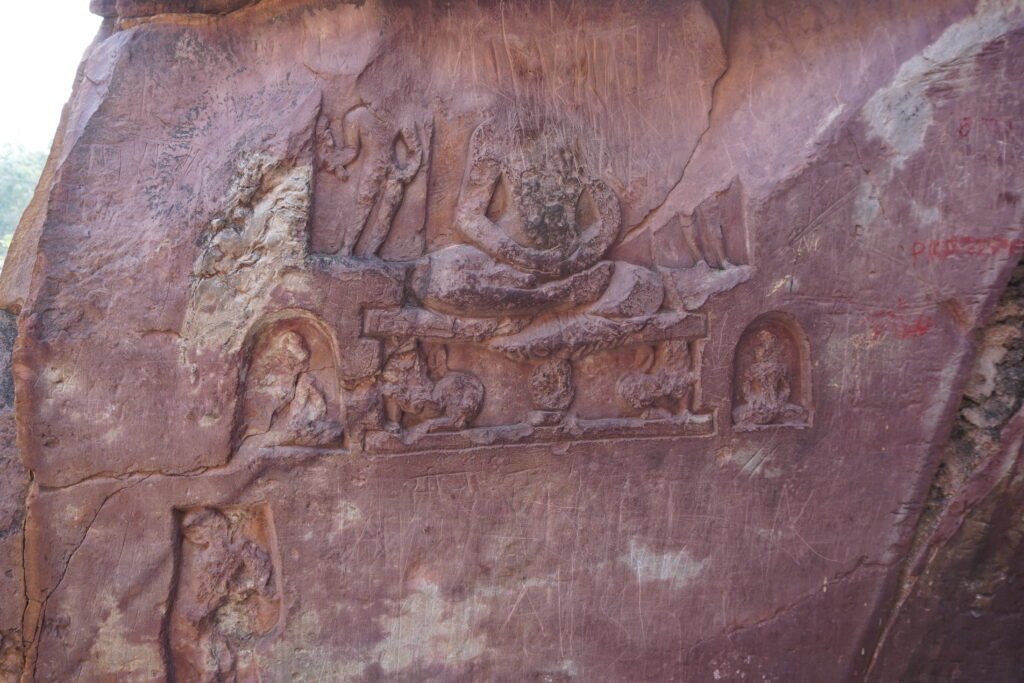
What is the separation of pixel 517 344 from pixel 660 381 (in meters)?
0.56

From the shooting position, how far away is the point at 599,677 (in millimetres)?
3090

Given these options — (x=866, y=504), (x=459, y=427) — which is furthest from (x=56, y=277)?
(x=866, y=504)

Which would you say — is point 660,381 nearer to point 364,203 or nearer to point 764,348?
point 764,348

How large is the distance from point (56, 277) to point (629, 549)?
2.15 m

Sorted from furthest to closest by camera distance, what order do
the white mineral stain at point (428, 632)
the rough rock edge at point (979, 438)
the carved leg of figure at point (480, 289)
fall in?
1. the rough rock edge at point (979, 438)
2. the white mineral stain at point (428, 632)
3. the carved leg of figure at point (480, 289)

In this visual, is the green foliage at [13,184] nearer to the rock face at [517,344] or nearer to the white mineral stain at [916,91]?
the rock face at [517,344]

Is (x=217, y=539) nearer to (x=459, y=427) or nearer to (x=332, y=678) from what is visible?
(x=332, y=678)

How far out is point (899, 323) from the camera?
10.3ft

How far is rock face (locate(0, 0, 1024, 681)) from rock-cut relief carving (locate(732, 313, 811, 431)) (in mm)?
12

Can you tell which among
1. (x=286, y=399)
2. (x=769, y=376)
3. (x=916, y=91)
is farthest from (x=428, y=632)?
(x=916, y=91)

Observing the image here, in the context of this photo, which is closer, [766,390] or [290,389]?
[290,389]

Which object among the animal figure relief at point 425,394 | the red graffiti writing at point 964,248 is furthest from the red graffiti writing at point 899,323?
the animal figure relief at point 425,394

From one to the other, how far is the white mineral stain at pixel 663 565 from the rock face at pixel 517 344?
1cm

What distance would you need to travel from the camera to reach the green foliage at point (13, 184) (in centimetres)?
610
